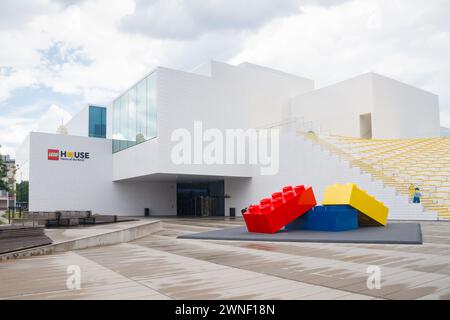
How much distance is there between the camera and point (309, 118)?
1358 inches

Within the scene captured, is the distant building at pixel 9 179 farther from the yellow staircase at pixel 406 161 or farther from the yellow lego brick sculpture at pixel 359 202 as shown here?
the yellow staircase at pixel 406 161

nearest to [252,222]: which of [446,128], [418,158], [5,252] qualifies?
[5,252]

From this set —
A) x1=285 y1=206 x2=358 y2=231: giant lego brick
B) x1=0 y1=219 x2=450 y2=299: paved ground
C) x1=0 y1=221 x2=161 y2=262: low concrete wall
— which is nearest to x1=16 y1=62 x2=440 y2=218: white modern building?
x1=285 y1=206 x2=358 y2=231: giant lego brick

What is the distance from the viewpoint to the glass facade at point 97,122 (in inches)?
1632

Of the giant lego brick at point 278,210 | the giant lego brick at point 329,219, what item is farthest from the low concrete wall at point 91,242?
the giant lego brick at point 329,219

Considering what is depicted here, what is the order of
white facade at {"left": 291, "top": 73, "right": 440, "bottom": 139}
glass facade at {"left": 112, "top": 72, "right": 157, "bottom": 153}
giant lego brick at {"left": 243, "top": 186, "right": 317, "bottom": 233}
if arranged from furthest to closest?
white facade at {"left": 291, "top": 73, "right": 440, "bottom": 139}, glass facade at {"left": 112, "top": 72, "right": 157, "bottom": 153}, giant lego brick at {"left": 243, "top": 186, "right": 317, "bottom": 233}

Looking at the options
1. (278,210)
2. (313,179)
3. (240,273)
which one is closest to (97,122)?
(313,179)

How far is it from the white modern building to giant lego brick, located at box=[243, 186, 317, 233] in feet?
31.6

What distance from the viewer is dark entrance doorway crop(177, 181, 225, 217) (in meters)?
35.6

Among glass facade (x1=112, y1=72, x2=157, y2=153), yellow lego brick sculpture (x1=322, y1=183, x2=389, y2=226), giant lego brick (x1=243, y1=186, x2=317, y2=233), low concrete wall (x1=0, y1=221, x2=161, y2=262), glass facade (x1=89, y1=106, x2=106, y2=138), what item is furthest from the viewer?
glass facade (x1=89, y1=106, x2=106, y2=138)

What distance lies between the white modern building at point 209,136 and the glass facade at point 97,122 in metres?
3.84

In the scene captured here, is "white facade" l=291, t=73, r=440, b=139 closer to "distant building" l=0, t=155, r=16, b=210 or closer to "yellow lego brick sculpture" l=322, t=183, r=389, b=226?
"yellow lego brick sculpture" l=322, t=183, r=389, b=226

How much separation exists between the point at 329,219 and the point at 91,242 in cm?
796
